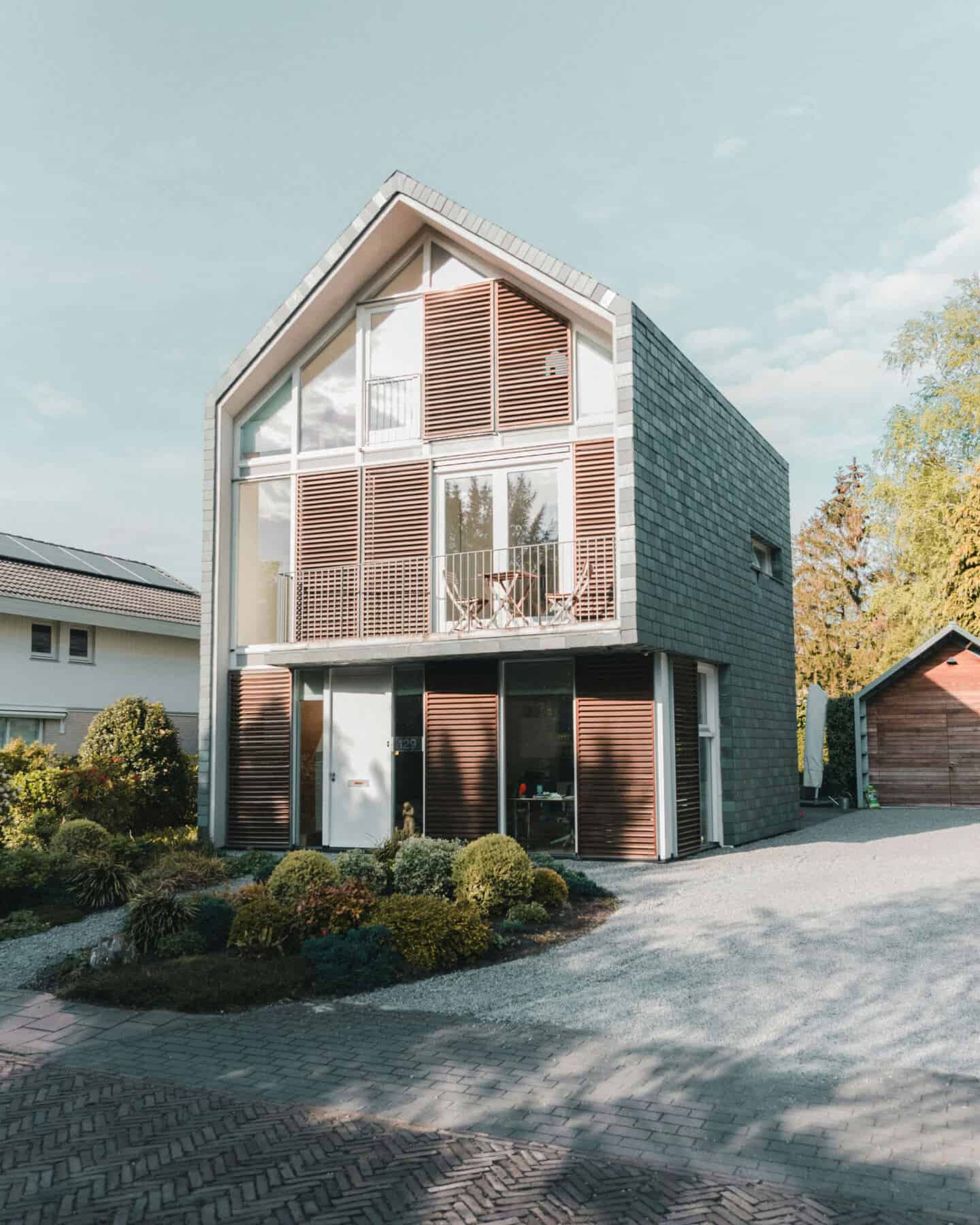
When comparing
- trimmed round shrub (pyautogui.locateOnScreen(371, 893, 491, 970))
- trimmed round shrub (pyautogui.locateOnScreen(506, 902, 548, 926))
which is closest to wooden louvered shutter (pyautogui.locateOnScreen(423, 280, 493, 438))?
trimmed round shrub (pyautogui.locateOnScreen(506, 902, 548, 926))

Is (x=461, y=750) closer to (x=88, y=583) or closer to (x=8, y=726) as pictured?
(x=8, y=726)

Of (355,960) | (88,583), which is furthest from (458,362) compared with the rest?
(88,583)

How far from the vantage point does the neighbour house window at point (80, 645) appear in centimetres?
2128

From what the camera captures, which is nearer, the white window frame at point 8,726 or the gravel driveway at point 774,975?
the gravel driveway at point 774,975

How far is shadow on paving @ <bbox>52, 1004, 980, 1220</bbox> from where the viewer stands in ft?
15.1

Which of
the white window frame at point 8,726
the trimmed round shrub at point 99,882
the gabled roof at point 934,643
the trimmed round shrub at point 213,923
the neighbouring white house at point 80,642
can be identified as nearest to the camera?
the trimmed round shrub at point 213,923

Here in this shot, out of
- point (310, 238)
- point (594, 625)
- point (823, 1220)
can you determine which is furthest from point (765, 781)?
point (823, 1220)

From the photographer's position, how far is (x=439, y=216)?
14.6m

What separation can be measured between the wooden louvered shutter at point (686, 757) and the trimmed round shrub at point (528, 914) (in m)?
5.02

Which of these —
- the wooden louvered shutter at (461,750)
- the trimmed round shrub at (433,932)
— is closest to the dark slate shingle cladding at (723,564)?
the wooden louvered shutter at (461,750)

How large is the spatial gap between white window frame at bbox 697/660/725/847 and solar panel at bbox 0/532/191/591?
1391 cm

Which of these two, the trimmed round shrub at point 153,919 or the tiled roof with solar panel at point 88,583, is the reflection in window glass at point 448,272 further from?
the tiled roof with solar panel at point 88,583

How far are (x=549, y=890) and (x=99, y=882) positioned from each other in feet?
15.8

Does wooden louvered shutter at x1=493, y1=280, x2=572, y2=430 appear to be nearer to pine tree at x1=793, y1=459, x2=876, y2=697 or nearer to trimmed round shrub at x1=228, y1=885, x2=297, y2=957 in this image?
trimmed round shrub at x1=228, y1=885, x2=297, y2=957
